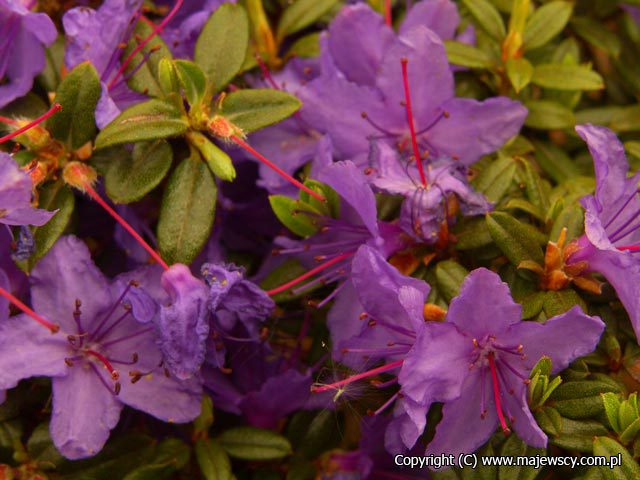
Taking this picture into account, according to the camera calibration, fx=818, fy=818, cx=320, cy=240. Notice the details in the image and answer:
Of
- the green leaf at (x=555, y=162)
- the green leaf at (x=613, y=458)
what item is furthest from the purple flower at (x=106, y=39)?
the green leaf at (x=613, y=458)

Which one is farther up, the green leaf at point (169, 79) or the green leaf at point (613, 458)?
the green leaf at point (169, 79)

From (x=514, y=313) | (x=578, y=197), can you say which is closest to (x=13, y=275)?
(x=514, y=313)

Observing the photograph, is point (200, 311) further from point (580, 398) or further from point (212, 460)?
point (580, 398)

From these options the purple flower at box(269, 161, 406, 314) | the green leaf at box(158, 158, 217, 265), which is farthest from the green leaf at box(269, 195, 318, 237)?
the green leaf at box(158, 158, 217, 265)

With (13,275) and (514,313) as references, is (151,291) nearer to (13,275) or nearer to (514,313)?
(13,275)

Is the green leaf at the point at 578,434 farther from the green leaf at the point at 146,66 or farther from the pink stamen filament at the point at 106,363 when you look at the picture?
the green leaf at the point at 146,66

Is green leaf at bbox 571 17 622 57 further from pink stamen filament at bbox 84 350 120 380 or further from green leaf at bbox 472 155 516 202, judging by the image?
pink stamen filament at bbox 84 350 120 380
